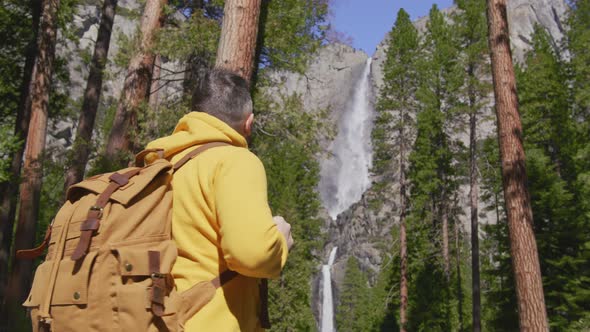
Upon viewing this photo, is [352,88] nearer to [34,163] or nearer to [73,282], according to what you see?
[34,163]

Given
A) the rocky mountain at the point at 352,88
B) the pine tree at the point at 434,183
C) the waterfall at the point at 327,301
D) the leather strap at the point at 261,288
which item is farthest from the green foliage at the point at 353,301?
the leather strap at the point at 261,288

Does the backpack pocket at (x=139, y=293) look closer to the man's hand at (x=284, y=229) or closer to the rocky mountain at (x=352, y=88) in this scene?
the man's hand at (x=284, y=229)

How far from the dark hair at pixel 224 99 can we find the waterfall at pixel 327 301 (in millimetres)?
41146

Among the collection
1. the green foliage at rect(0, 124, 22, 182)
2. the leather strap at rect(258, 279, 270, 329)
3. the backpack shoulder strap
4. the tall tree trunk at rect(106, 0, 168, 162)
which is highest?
the tall tree trunk at rect(106, 0, 168, 162)

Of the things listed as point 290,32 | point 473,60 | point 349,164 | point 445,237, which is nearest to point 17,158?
point 290,32

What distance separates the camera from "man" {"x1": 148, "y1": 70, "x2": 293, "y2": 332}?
1649mm

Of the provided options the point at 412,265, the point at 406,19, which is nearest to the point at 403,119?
the point at 406,19

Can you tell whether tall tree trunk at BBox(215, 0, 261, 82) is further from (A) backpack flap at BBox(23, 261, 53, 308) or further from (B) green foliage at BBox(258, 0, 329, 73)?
(B) green foliage at BBox(258, 0, 329, 73)

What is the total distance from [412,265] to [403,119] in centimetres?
672

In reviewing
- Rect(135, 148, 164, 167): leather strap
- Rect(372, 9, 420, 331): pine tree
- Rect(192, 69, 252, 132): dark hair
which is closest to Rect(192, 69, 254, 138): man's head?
Rect(192, 69, 252, 132): dark hair

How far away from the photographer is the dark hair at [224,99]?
1984mm

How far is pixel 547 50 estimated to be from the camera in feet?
79.3

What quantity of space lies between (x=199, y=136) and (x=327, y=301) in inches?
1718

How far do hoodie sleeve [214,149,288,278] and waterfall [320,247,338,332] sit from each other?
41.3 metres
